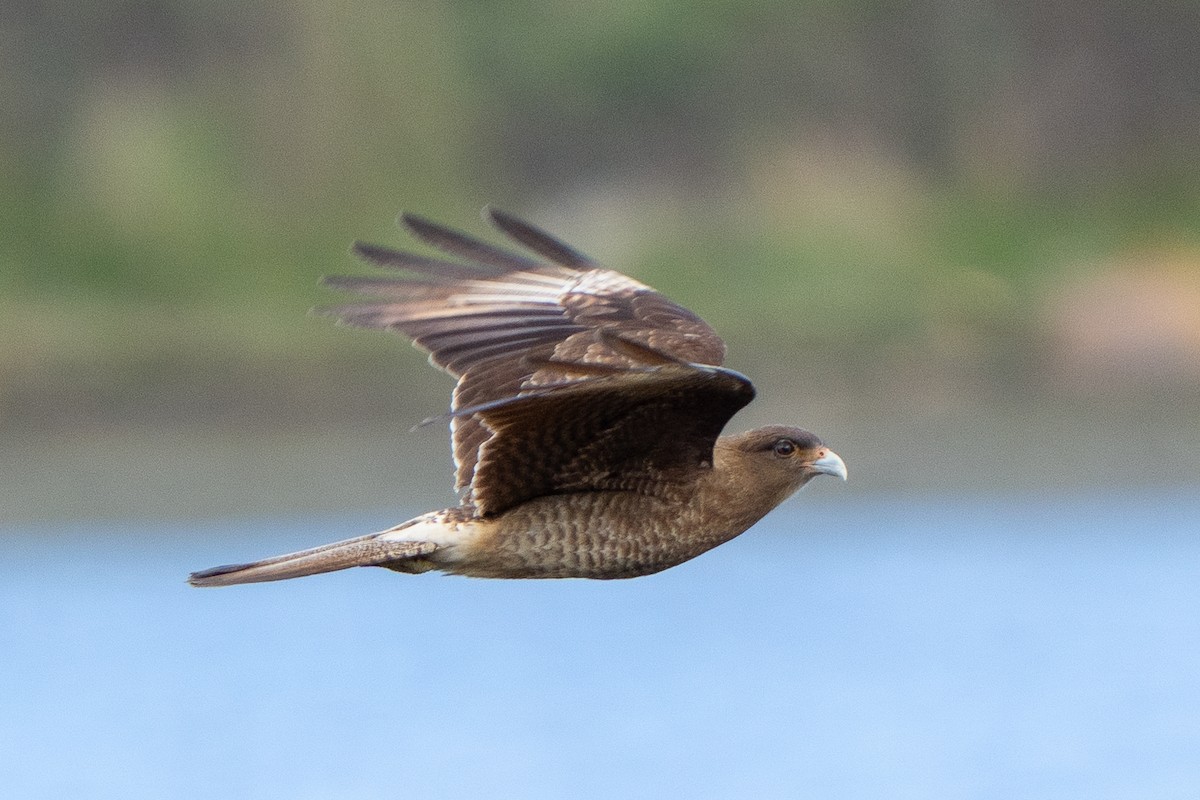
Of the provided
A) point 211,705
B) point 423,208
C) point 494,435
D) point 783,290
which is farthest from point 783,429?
point 423,208

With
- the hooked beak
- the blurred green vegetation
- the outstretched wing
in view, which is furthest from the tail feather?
the blurred green vegetation

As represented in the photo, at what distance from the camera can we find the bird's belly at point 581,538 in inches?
313

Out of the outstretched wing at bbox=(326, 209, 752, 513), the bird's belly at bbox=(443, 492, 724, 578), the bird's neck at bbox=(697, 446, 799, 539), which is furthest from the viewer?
the bird's neck at bbox=(697, 446, 799, 539)

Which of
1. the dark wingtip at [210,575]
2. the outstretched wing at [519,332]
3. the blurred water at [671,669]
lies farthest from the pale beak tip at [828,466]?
the blurred water at [671,669]

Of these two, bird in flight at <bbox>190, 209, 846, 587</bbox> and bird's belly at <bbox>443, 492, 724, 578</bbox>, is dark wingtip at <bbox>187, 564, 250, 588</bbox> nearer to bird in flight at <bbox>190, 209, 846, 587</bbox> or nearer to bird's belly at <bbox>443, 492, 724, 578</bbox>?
bird in flight at <bbox>190, 209, 846, 587</bbox>

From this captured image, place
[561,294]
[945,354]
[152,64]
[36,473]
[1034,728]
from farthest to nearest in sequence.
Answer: [152,64], [945,354], [36,473], [1034,728], [561,294]

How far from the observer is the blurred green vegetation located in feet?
88.4

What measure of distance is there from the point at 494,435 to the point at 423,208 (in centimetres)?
2379

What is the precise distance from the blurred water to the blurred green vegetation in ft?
7.68

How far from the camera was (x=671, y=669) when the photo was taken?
76.9 feet

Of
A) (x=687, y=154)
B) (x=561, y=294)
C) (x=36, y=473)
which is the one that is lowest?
(x=561, y=294)

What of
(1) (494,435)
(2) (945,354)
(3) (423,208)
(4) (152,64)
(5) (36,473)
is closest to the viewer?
(1) (494,435)

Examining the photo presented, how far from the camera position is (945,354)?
89.8 feet

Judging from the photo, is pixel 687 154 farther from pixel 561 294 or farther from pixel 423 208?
pixel 561 294
